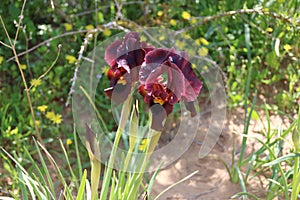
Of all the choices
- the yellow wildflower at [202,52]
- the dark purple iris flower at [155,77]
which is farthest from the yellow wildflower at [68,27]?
the dark purple iris flower at [155,77]

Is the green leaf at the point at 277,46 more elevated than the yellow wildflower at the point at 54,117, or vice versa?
the green leaf at the point at 277,46

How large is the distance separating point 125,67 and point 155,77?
11 centimetres

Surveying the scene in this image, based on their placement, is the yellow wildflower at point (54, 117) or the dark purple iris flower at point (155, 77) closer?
the dark purple iris flower at point (155, 77)

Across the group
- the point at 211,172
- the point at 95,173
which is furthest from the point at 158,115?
the point at 211,172

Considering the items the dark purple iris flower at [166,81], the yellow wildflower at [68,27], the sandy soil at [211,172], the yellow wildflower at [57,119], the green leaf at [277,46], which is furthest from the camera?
the yellow wildflower at [68,27]

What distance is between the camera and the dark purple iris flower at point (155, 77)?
5.43ft

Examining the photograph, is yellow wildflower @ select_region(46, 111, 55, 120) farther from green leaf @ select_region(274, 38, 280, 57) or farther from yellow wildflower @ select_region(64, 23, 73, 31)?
green leaf @ select_region(274, 38, 280, 57)

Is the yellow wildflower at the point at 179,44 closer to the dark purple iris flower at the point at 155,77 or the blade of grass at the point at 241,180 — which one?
the blade of grass at the point at 241,180

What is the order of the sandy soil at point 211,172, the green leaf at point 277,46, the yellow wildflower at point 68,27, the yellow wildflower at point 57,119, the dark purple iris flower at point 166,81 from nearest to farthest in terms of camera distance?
the dark purple iris flower at point 166,81 < the sandy soil at point 211,172 < the yellow wildflower at point 57,119 < the green leaf at point 277,46 < the yellow wildflower at point 68,27

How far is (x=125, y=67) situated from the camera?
5.56ft

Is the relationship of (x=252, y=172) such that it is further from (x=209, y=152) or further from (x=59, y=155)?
(x=59, y=155)

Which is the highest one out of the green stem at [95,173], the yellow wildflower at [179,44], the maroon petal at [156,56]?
the maroon petal at [156,56]

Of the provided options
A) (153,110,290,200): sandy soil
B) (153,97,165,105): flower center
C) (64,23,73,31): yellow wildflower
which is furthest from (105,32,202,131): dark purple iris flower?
(64,23,73,31): yellow wildflower

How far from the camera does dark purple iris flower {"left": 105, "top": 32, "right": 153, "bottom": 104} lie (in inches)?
67.6
